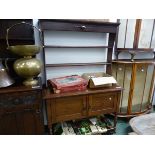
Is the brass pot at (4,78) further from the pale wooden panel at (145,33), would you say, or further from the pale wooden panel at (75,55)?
the pale wooden panel at (145,33)

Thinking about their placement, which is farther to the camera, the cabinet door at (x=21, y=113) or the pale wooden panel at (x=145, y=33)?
the pale wooden panel at (x=145, y=33)

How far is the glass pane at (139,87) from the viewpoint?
6.84 feet

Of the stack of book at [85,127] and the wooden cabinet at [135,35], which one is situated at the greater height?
the wooden cabinet at [135,35]

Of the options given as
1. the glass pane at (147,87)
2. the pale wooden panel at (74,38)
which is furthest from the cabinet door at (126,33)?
the glass pane at (147,87)

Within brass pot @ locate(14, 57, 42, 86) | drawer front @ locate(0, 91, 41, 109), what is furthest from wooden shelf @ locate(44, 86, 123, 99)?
brass pot @ locate(14, 57, 42, 86)

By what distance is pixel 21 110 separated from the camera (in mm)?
1315

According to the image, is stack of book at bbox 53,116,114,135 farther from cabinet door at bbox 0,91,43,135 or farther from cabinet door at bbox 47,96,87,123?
cabinet door at bbox 0,91,43,135

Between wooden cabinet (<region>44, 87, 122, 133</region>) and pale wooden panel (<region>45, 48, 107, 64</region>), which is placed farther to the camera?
pale wooden panel (<region>45, 48, 107, 64</region>)

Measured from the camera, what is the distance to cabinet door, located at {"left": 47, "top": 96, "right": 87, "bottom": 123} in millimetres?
1495

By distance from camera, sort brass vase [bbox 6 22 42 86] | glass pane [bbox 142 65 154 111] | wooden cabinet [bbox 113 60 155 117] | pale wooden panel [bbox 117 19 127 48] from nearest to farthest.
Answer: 1. brass vase [bbox 6 22 42 86]
2. pale wooden panel [bbox 117 19 127 48]
3. wooden cabinet [bbox 113 60 155 117]
4. glass pane [bbox 142 65 154 111]

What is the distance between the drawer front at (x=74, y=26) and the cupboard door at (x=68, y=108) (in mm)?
808

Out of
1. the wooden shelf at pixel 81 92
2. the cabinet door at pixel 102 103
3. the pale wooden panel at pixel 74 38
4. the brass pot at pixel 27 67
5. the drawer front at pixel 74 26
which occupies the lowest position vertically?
the cabinet door at pixel 102 103
